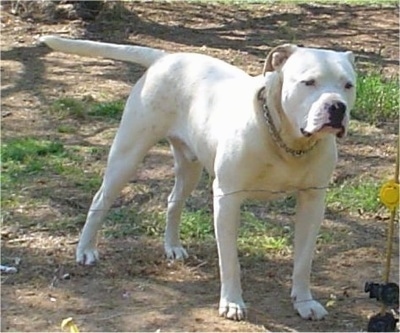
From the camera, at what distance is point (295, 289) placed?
4926 millimetres

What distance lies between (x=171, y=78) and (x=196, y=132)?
14.7 inches

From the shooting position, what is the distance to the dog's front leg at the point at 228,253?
187 inches

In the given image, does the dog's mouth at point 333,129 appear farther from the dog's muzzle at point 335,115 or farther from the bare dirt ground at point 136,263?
the bare dirt ground at point 136,263

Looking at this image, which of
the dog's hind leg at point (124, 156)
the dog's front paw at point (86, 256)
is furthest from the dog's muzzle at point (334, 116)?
the dog's front paw at point (86, 256)

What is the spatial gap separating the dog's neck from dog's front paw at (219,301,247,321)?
0.74 metres

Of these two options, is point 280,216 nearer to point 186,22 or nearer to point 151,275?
point 151,275

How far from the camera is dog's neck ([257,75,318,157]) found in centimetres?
454

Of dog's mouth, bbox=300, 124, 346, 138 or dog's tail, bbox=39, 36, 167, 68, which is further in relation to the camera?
dog's tail, bbox=39, 36, 167, 68

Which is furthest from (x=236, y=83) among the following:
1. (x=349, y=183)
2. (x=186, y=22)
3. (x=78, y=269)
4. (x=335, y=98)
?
(x=186, y=22)

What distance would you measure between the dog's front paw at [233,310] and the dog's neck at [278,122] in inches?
29.0

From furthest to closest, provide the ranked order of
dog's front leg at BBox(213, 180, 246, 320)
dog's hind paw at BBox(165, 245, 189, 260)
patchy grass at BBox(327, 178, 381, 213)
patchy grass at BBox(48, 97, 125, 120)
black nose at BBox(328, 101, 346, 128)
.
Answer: patchy grass at BBox(48, 97, 125, 120) → patchy grass at BBox(327, 178, 381, 213) → dog's hind paw at BBox(165, 245, 189, 260) → dog's front leg at BBox(213, 180, 246, 320) → black nose at BBox(328, 101, 346, 128)

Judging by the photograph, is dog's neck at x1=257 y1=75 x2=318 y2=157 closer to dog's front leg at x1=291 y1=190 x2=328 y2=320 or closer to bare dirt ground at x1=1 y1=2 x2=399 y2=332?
dog's front leg at x1=291 y1=190 x2=328 y2=320

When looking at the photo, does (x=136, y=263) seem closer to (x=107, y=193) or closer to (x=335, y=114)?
(x=107, y=193)

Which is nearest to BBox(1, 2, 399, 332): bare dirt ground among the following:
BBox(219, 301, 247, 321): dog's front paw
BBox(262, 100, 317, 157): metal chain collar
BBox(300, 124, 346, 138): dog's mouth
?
BBox(219, 301, 247, 321): dog's front paw
